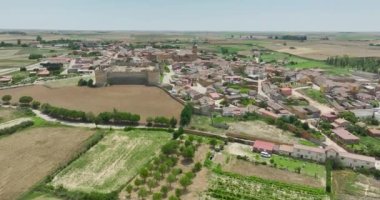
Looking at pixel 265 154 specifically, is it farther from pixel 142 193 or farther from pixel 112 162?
pixel 112 162

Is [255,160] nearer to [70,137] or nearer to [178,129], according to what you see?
[178,129]

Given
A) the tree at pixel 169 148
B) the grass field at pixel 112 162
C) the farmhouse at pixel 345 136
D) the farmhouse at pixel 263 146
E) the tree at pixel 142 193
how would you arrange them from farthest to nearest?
the farmhouse at pixel 345 136 → the farmhouse at pixel 263 146 → the tree at pixel 169 148 → the grass field at pixel 112 162 → the tree at pixel 142 193

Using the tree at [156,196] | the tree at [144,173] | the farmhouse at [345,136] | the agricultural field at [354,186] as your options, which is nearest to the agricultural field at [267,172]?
the agricultural field at [354,186]

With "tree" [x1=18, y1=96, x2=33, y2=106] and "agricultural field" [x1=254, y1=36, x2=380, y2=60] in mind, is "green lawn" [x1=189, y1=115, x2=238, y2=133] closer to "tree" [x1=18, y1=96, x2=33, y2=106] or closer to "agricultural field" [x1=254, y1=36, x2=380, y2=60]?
"tree" [x1=18, y1=96, x2=33, y2=106]

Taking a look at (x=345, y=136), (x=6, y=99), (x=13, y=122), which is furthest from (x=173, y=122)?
(x=6, y=99)

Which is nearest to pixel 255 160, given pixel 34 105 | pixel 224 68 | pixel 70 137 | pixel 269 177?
pixel 269 177

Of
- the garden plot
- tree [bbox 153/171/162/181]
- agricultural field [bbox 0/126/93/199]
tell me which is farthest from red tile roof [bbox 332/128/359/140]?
agricultural field [bbox 0/126/93/199]

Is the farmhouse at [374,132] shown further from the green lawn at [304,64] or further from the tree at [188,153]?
the green lawn at [304,64]
